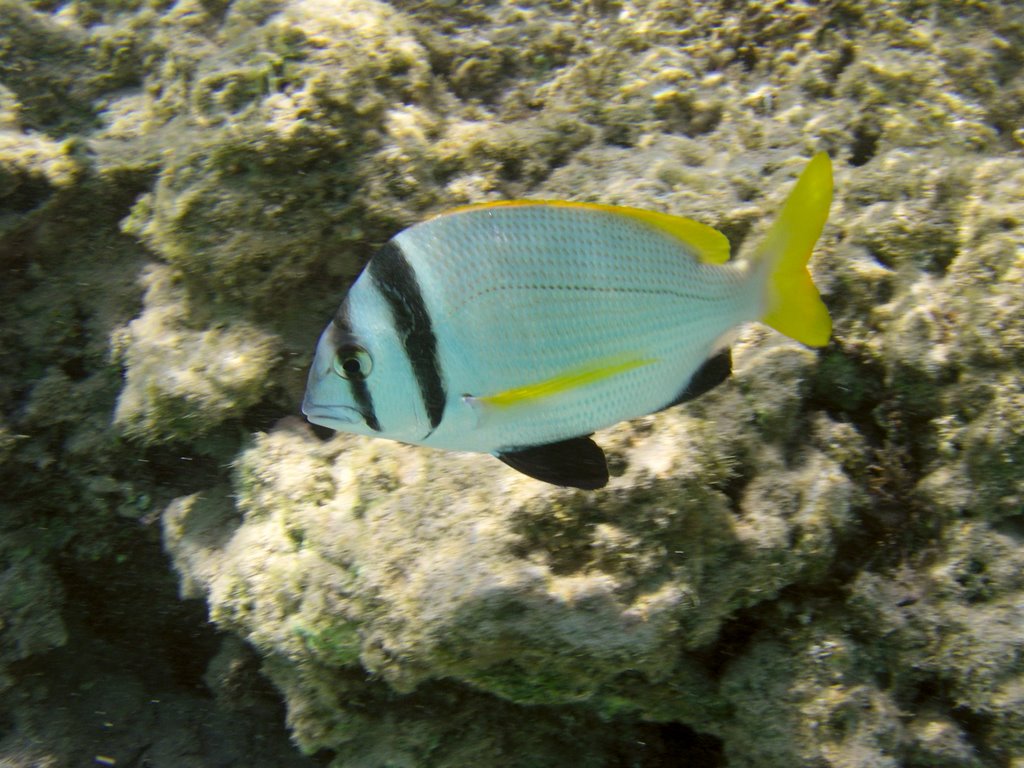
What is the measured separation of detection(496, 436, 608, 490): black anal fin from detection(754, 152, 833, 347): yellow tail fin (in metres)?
0.63

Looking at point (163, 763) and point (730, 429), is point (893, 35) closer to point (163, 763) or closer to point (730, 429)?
point (730, 429)

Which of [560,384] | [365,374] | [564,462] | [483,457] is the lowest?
[483,457]

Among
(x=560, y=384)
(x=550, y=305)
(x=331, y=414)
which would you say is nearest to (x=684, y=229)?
(x=550, y=305)

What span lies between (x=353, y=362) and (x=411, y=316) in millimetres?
182

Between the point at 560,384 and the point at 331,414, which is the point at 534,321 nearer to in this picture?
the point at 560,384

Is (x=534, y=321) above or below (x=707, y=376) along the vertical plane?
above

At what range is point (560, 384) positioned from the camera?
1556mm

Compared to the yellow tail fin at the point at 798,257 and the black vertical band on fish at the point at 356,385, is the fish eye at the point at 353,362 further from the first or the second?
the yellow tail fin at the point at 798,257

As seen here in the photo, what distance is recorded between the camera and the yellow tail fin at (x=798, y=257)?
1.63 m

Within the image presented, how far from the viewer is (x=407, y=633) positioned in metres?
2.14

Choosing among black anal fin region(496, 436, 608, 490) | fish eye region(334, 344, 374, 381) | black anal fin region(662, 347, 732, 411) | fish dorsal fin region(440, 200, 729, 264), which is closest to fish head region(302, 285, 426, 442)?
fish eye region(334, 344, 374, 381)

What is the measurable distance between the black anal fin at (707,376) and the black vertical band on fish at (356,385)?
82cm

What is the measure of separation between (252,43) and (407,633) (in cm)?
296

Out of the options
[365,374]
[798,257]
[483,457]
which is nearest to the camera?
[365,374]
